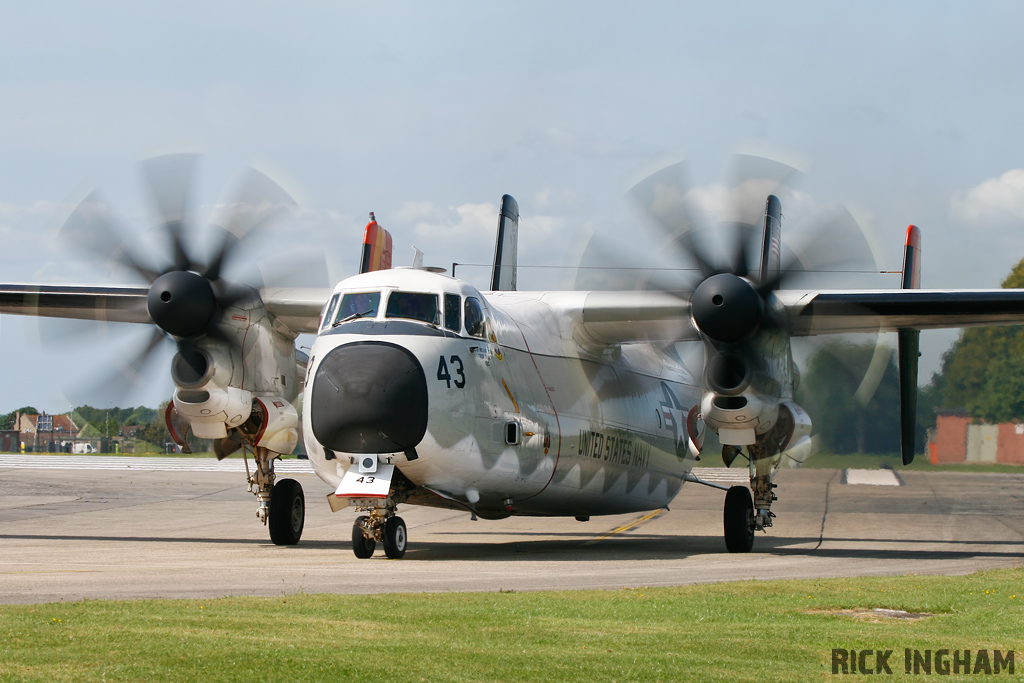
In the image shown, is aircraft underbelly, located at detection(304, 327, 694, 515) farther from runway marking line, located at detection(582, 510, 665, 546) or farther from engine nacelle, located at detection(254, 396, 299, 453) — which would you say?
engine nacelle, located at detection(254, 396, 299, 453)

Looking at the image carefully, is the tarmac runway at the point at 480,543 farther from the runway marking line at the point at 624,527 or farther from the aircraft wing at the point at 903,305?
the aircraft wing at the point at 903,305

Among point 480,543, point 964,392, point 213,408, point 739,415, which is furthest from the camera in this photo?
point 964,392

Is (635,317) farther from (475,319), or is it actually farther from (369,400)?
(369,400)

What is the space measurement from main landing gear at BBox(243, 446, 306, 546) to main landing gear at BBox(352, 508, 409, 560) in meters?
3.58

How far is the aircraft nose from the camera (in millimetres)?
13680

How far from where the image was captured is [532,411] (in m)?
16.7

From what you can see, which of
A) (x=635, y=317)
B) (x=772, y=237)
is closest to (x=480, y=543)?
(x=635, y=317)

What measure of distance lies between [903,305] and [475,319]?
22.6 ft

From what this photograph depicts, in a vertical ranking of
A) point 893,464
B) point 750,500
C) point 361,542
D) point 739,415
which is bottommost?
point 361,542

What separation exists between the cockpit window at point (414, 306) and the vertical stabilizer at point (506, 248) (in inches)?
287

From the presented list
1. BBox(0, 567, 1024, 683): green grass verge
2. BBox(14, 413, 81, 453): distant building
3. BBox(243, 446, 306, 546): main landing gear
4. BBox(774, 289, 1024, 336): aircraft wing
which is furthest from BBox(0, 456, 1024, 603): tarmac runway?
BBox(14, 413, 81, 453): distant building

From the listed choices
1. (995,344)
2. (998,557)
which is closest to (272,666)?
(998,557)

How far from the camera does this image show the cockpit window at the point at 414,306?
48.5 ft

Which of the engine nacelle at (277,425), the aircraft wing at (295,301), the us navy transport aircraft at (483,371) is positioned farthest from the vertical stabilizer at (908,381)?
the engine nacelle at (277,425)
